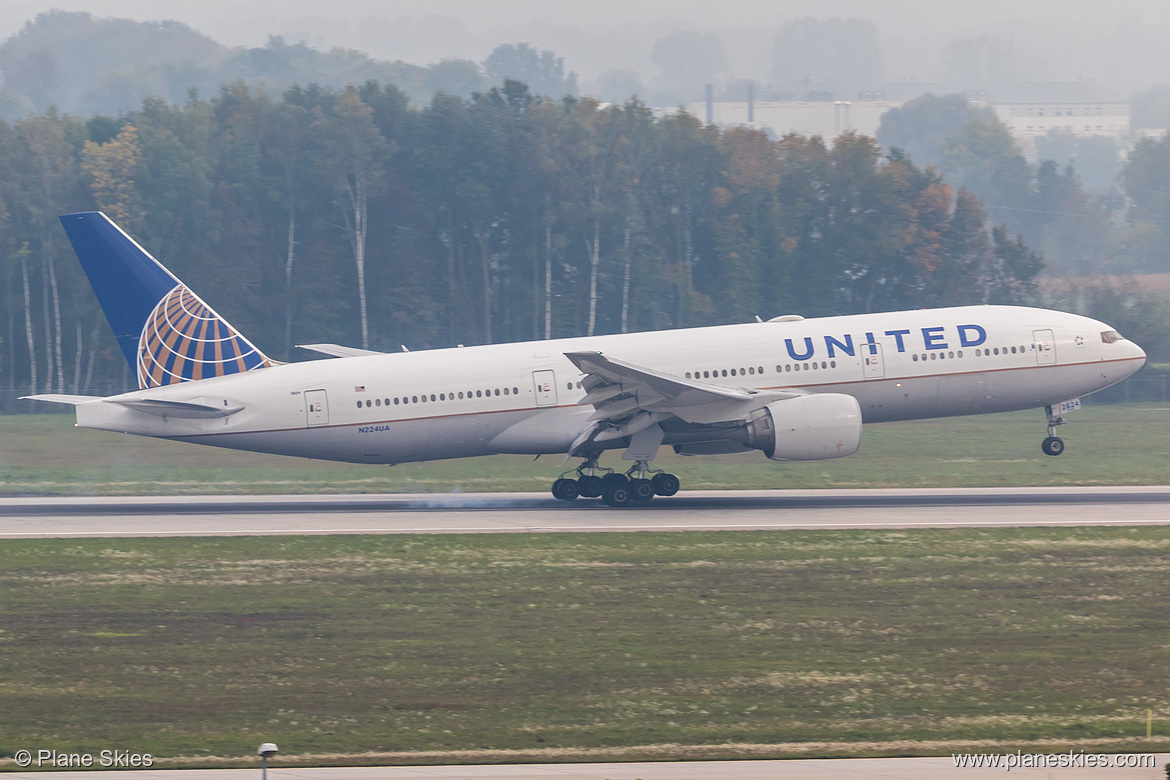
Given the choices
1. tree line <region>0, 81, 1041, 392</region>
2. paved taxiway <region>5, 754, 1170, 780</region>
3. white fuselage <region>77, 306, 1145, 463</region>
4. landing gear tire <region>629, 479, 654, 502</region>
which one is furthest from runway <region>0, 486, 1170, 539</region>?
tree line <region>0, 81, 1041, 392</region>

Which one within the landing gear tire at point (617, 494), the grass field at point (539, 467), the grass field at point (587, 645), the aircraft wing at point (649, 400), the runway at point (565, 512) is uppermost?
the aircraft wing at point (649, 400)

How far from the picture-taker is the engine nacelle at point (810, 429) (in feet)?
116

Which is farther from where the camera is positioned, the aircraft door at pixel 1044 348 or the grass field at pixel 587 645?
the aircraft door at pixel 1044 348

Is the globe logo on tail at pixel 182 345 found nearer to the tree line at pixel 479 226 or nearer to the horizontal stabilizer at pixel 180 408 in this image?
the horizontal stabilizer at pixel 180 408

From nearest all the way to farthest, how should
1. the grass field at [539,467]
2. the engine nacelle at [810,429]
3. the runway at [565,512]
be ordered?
the runway at [565,512] < the engine nacelle at [810,429] < the grass field at [539,467]

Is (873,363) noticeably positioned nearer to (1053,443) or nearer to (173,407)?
(1053,443)

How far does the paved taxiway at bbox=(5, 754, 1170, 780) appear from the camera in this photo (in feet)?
51.3

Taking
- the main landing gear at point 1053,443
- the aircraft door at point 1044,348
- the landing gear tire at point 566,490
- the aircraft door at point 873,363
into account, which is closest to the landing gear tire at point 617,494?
the landing gear tire at point 566,490

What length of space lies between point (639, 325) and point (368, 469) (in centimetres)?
3567

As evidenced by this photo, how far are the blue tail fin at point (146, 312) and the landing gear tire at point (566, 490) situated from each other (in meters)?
9.81

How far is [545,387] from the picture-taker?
3706 centimetres

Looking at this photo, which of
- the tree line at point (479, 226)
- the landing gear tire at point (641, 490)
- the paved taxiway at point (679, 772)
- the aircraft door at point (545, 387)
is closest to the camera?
the paved taxiway at point (679, 772)

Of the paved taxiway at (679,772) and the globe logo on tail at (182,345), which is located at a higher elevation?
the globe logo on tail at (182,345)

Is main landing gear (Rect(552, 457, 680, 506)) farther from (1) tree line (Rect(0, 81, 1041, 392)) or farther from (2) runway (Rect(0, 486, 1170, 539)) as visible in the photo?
(1) tree line (Rect(0, 81, 1041, 392))
